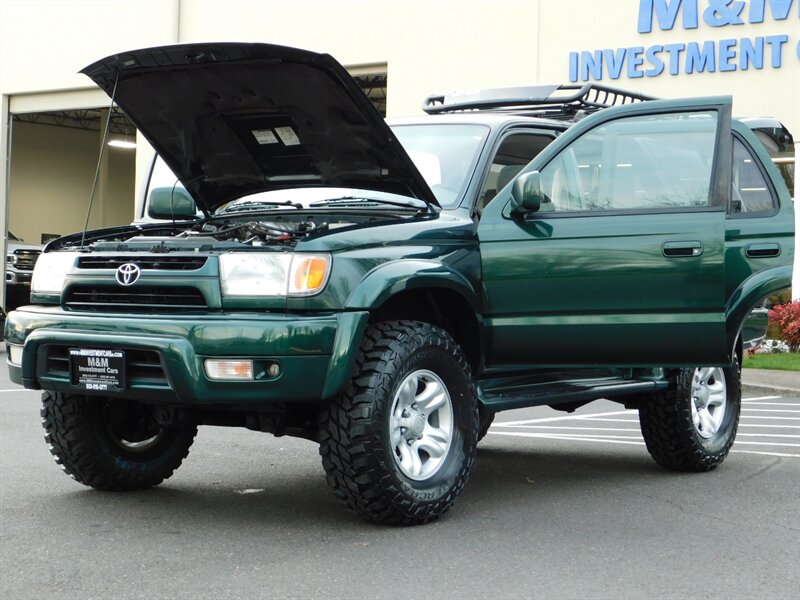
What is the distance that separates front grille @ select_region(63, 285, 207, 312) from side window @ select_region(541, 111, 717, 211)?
1852mm

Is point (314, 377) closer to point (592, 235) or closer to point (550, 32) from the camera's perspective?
point (592, 235)

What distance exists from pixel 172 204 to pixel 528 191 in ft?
6.63

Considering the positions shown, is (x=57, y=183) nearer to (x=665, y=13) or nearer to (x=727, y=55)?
(x=665, y=13)

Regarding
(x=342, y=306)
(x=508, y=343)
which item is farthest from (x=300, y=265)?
(x=508, y=343)

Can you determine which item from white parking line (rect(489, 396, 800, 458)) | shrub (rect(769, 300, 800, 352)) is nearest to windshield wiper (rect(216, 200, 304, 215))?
white parking line (rect(489, 396, 800, 458))

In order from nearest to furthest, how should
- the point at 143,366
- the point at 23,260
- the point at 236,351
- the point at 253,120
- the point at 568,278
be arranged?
1. the point at 236,351
2. the point at 143,366
3. the point at 568,278
4. the point at 253,120
5. the point at 23,260

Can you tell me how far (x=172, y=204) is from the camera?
6785 millimetres

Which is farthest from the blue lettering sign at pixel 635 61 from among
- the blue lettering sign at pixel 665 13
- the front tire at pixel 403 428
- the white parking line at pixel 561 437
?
the front tire at pixel 403 428

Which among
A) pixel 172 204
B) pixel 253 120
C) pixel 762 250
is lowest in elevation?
pixel 762 250

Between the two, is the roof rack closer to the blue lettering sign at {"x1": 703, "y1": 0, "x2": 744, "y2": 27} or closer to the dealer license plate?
the dealer license plate

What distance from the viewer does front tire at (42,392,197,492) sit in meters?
6.14

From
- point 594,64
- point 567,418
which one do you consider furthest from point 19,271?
point 567,418

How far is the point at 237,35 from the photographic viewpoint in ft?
82.4

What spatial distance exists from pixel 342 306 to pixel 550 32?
16.8 metres
